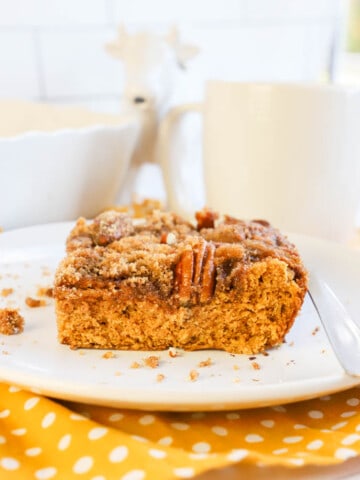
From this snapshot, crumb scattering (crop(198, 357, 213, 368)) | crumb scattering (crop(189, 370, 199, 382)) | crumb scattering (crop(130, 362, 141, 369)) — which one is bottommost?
crumb scattering (crop(198, 357, 213, 368))

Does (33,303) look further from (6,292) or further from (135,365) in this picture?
(135,365)

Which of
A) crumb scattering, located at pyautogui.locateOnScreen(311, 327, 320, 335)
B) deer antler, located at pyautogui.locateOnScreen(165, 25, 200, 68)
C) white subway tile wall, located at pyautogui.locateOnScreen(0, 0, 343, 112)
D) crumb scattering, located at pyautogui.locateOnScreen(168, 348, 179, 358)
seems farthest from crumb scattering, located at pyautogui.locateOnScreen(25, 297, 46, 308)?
white subway tile wall, located at pyautogui.locateOnScreen(0, 0, 343, 112)

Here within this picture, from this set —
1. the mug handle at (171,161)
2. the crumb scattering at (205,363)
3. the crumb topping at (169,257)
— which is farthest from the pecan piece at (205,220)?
the mug handle at (171,161)

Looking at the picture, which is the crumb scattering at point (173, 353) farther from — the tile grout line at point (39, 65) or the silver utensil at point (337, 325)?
the tile grout line at point (39, 65)

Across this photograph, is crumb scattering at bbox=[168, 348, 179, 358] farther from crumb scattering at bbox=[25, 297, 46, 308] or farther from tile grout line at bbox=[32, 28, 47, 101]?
tile grout line at bbox=[32, 28, 47, 101]

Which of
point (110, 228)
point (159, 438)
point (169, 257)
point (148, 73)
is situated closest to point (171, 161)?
point (148, 73)

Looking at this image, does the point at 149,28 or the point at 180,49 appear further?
the point at 149,28
